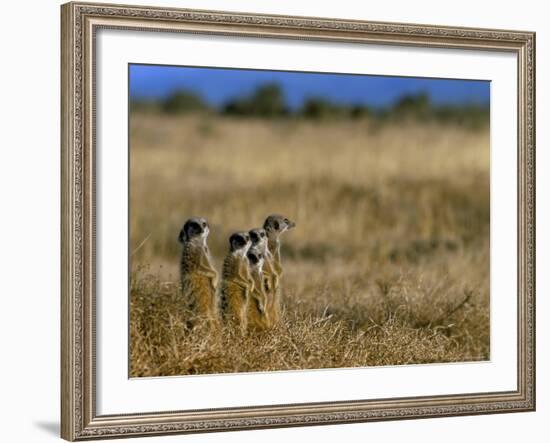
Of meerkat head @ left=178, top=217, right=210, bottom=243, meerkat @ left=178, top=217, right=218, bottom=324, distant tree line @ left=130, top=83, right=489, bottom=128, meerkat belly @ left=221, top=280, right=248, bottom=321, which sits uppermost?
distant tree line @ left=130, top=83, right=489, bottom=128

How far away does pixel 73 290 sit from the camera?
691 centimetres

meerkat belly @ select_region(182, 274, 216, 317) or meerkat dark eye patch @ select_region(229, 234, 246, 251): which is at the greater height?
meerkat dark eye patch @ select_region(229, 234, 246, 251)

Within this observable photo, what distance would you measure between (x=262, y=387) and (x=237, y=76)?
1.74 m

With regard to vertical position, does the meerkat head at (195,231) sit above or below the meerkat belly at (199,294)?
above

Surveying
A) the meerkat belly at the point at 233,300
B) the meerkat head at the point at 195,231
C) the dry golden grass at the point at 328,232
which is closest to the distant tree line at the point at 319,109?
the dry golden grass at the point at 328,232

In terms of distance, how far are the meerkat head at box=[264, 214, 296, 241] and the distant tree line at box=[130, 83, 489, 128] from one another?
754mm

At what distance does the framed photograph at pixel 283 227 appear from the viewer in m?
7.02

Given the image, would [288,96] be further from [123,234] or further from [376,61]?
[123,234]

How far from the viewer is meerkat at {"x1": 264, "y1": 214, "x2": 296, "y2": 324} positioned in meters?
7.88

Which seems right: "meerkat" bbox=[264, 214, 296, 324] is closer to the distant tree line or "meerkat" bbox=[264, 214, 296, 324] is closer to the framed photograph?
the framed photograph

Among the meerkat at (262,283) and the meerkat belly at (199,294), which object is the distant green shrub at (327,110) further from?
the meerkat belly at (199,294)

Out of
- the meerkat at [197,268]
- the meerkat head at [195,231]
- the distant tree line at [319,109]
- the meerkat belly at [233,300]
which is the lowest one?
the meerkat belly at [233,300]

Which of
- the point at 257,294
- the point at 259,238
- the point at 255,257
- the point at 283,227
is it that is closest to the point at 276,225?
the point at 283,227

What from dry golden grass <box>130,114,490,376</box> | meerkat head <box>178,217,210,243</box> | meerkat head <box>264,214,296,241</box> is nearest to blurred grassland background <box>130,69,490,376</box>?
dry golden grass <box>130,114,490,376</box>
